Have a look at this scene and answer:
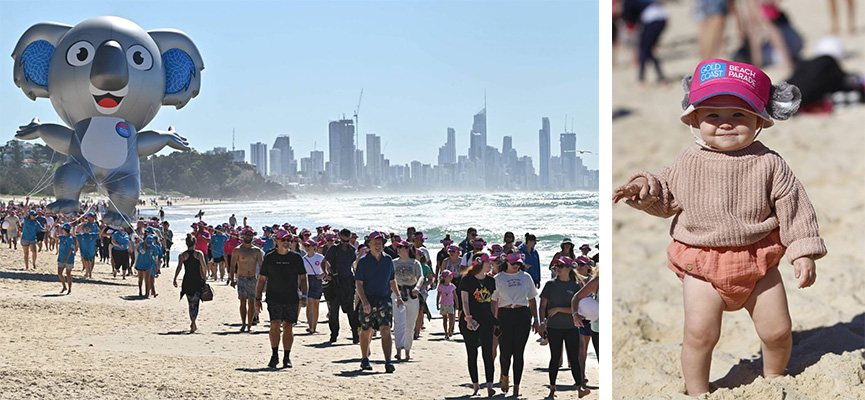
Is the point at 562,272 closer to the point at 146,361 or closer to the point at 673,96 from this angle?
the point at 146,361

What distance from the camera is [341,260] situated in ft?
20.2

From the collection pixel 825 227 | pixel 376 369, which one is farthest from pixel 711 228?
pixel 376 369

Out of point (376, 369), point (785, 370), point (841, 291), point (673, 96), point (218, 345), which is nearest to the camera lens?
point (785, 370)

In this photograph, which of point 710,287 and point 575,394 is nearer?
point 710,287

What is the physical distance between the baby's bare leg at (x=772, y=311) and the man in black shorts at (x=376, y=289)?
305 cm

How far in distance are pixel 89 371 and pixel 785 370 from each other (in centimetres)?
373

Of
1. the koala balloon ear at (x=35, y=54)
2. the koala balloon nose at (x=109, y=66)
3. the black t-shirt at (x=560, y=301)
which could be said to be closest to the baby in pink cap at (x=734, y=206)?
the black t-shirt at (x=560, y=301)

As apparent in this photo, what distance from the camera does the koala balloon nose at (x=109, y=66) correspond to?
891 centimetres

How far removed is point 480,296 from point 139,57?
616 cm

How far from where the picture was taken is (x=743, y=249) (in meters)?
2.37

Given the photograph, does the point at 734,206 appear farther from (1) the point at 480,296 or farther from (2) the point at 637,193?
(1) the point at 480,296

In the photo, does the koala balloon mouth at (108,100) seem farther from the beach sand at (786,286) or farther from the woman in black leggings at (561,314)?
the woman in black leggings at (561,314)

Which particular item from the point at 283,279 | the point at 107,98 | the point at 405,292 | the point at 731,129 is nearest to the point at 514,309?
the point at 405,292

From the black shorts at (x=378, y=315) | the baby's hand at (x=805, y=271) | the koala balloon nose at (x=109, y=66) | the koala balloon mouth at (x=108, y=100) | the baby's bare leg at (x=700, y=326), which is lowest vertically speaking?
the black shorts at (x=378, y=315)
